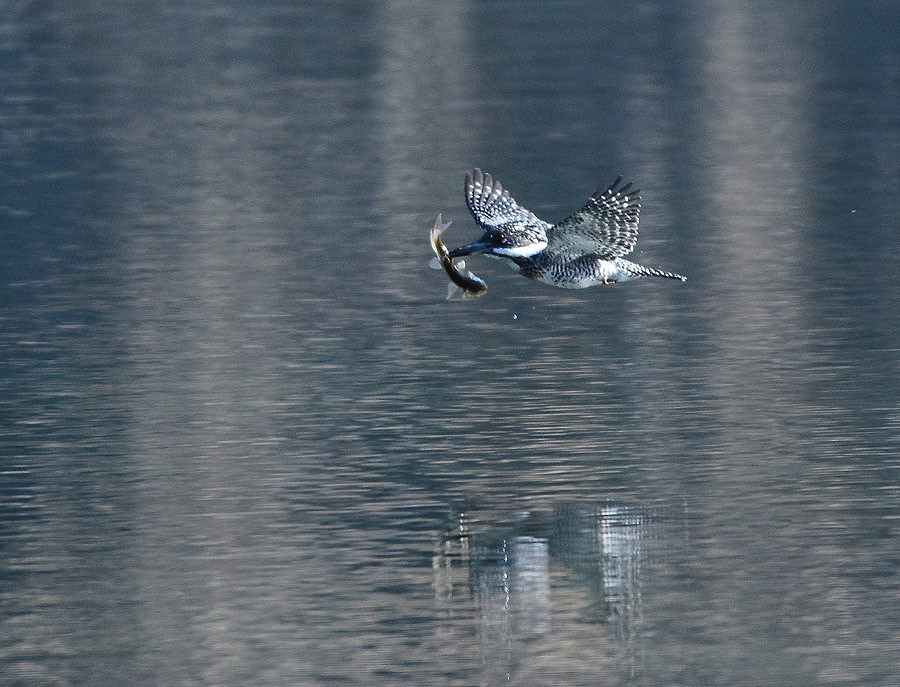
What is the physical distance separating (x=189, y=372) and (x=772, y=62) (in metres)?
18.1

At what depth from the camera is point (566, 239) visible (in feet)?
38.5

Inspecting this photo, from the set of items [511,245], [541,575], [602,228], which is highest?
[602,228]

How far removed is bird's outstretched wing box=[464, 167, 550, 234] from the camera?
1254cm

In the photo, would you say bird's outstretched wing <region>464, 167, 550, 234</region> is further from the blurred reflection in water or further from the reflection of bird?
the blurred reflection in water

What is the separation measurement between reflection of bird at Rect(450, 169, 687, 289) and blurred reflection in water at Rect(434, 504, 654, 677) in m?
2.69

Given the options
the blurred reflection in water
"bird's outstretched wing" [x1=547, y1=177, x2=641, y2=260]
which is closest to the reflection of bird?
"bird's outstretched wing" [x1=547, y1=177, x2=641, y2=260]

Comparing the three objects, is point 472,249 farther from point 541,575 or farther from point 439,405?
point 541,575

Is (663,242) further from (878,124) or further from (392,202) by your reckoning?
(878,124)

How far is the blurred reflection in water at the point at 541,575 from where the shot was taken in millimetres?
7830

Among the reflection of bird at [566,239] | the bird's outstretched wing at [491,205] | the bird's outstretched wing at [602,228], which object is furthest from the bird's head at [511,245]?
the bird's outstretched wing at [491,205]

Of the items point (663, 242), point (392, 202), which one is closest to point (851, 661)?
point (663, 242)

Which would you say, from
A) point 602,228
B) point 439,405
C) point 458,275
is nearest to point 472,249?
point 458,275

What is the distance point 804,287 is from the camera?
14250mm

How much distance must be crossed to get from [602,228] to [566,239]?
0.94 ft
